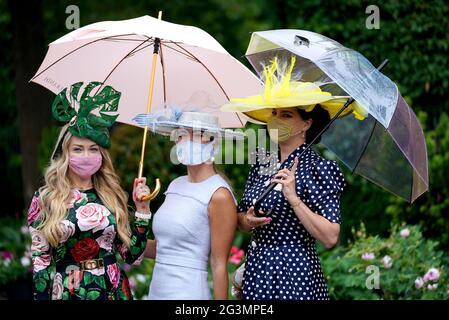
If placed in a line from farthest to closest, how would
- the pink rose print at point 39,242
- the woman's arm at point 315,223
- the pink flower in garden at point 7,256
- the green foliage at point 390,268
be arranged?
the pink flower in garden at point 7,256 → the green foliage at point 390,268 → the pink rose print at point 39,242 → the woman's arm at point 315,223

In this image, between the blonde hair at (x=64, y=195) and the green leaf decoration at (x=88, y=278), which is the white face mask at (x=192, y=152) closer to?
the blonde hair at (x=64, y=195)

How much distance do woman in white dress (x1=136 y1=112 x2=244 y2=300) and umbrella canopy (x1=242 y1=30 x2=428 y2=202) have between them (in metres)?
0.55

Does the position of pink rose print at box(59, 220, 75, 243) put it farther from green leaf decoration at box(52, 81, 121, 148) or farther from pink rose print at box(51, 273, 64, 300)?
green leaf decoration at box(52, 81, 121, 148)

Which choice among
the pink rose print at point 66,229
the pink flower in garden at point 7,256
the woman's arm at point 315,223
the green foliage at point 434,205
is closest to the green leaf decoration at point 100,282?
the pink rose print at point 66,229

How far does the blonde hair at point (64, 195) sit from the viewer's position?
4.31 meters

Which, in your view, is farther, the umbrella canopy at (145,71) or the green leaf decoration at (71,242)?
the umbrella canopy at (145,71)

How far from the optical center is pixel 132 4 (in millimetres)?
12617

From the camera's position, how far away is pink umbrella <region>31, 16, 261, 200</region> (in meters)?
4.86

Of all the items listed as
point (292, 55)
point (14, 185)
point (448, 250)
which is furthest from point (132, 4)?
point (292, 55)

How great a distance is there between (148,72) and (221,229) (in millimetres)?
1180

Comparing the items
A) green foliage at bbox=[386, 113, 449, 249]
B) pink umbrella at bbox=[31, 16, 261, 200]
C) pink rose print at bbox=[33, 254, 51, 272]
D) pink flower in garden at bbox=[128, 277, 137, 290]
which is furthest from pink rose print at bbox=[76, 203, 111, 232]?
green foliage at bbox=[386, 113, 449, 249]

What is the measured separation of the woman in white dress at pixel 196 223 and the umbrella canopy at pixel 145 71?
1.04 feet
